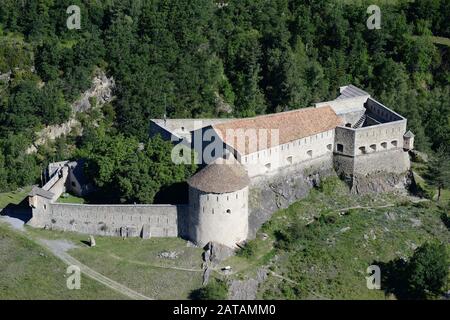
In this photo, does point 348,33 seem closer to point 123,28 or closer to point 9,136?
point 123,28

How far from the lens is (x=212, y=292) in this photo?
52750 millimetres

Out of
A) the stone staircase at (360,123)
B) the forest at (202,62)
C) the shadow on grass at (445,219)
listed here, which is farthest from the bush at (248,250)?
the stone staircase at (360,123)

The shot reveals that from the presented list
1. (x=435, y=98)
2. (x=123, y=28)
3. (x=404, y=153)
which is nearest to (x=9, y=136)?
(x=123, y=28)

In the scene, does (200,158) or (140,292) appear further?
(200,158)

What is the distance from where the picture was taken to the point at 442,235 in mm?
64625

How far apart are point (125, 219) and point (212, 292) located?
1054 cm

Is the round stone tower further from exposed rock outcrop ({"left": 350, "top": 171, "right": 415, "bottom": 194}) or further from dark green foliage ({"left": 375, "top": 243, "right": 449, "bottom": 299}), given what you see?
exposed rock outcrop ({"left": 350, "top": 171, "right": 415, "bottom": 194})

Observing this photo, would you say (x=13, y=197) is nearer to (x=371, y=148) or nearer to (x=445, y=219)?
(x=371, y=148)

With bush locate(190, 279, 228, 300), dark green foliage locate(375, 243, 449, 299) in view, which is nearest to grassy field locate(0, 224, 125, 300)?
bush locate(190, 279, 228, 300)

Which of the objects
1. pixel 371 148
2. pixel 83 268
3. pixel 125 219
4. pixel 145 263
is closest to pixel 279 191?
pixel 371 148

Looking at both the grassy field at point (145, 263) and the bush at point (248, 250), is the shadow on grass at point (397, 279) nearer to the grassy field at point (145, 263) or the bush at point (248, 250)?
the bush at point (248, 250)

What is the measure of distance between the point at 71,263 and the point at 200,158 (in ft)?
47.1

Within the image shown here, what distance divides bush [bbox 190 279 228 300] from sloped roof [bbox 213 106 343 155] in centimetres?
1169
